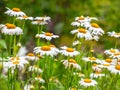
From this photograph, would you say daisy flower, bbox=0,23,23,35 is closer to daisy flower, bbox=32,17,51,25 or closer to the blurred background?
daisy flower, bbox=32,17,51,25

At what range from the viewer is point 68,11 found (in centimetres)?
554

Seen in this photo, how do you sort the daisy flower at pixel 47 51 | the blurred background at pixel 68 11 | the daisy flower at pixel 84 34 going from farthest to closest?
the blurred background at pixel 68 11 → the daisy flower at pixel 84 34 → the daisy flower at pixel 47 51

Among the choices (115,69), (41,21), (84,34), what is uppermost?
(41,21)

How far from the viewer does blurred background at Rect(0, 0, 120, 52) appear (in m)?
5.20

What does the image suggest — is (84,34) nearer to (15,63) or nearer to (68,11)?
(15,63)

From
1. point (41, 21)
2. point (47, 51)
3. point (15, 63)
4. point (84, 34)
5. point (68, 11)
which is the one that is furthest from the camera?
point (68, 11)

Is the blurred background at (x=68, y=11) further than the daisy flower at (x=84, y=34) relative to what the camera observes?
Yes

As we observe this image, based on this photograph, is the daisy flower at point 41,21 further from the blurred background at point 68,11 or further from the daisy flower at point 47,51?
the blurred background at point 68,11

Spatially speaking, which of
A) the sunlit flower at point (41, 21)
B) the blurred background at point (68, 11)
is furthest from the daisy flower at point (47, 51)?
the blurred background at point (68, 11)

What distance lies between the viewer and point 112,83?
2.43 m

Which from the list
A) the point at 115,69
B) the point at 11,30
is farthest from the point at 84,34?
the point at 11,30

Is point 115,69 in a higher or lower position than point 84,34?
lower

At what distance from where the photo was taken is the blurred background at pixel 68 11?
520 centimetres

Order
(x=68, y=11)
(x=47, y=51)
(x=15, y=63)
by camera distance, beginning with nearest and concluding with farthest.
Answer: (x=15, y=63), (x=47, y=51), (x=68, y=11)
